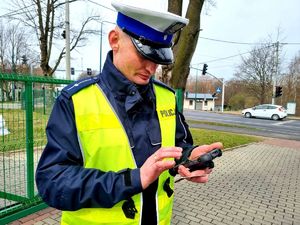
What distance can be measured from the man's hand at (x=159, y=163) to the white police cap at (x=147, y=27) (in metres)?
0.51

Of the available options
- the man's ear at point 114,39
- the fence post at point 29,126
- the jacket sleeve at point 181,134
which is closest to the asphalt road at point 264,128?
the fence post at point 29,126

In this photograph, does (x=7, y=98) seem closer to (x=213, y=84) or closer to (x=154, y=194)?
(x=154, y=194)

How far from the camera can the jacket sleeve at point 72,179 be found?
1.13 m

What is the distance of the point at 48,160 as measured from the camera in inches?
47.6

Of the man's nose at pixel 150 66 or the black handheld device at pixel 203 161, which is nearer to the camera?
the black handheld device at pixel 203 161

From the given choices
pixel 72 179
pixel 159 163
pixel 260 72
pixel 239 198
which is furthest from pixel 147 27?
pixel 260 72

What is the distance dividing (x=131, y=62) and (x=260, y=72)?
4367 centimetres

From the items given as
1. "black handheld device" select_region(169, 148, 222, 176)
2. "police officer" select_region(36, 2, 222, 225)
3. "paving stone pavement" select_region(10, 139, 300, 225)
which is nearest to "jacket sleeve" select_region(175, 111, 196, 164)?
"police officer" select_region(36, 2, 222, 225)

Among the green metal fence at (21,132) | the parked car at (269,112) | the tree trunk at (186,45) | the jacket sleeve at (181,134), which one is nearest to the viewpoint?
the jacket sleeve at (181,134)

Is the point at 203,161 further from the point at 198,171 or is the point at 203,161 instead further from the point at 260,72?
the point at 260,72

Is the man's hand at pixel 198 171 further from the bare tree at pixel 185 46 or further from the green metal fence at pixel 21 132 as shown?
the bare tree at pixel 185 46

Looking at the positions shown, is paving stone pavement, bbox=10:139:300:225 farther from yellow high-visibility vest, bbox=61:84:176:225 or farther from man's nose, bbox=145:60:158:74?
man's nose, bbox=145:60:158:74

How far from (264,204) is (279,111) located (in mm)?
26100

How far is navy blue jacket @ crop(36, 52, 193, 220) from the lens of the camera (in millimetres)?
1131
